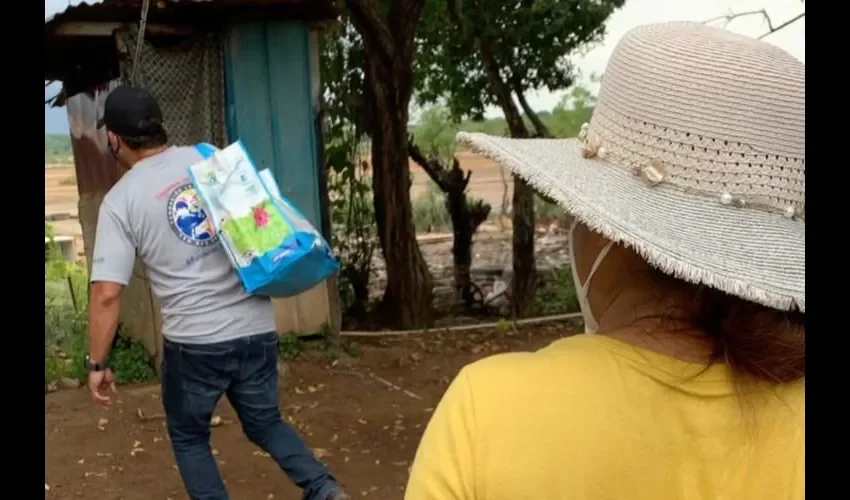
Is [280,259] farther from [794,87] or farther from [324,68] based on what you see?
[324,68]

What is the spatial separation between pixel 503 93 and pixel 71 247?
4607mm

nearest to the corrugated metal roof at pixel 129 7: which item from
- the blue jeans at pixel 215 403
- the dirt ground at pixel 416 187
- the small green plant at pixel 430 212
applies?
the blue jeans at pixel 215 403

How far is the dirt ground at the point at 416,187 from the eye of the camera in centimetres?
988

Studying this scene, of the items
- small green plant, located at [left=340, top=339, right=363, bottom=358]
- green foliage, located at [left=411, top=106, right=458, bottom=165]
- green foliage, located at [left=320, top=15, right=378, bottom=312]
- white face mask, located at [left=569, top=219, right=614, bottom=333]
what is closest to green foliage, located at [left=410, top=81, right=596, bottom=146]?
green foliage, located at [left=411, top=106, right=458, bottom=165]

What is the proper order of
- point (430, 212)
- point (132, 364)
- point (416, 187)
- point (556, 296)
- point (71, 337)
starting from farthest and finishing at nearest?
point (430, 212) < point (416, 187) < point (556, 296) < point (71, 337) < point (132, 364)

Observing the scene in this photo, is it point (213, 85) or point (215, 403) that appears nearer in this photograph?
point (215, 403)

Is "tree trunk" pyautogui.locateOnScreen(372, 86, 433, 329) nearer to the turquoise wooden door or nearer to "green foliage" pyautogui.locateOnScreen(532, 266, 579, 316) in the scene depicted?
"green foliage" pyautogui.locateOnScreen(532, 266, 579, 316)

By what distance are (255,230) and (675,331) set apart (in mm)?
2335

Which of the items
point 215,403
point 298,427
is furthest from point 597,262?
point 298,427

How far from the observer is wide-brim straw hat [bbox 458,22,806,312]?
1.20 metres

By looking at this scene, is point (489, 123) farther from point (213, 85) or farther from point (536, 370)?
point (536, 370)

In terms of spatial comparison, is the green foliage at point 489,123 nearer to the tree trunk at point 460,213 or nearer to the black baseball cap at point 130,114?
the tree trunk at point 460,213

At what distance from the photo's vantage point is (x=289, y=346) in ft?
21.3
